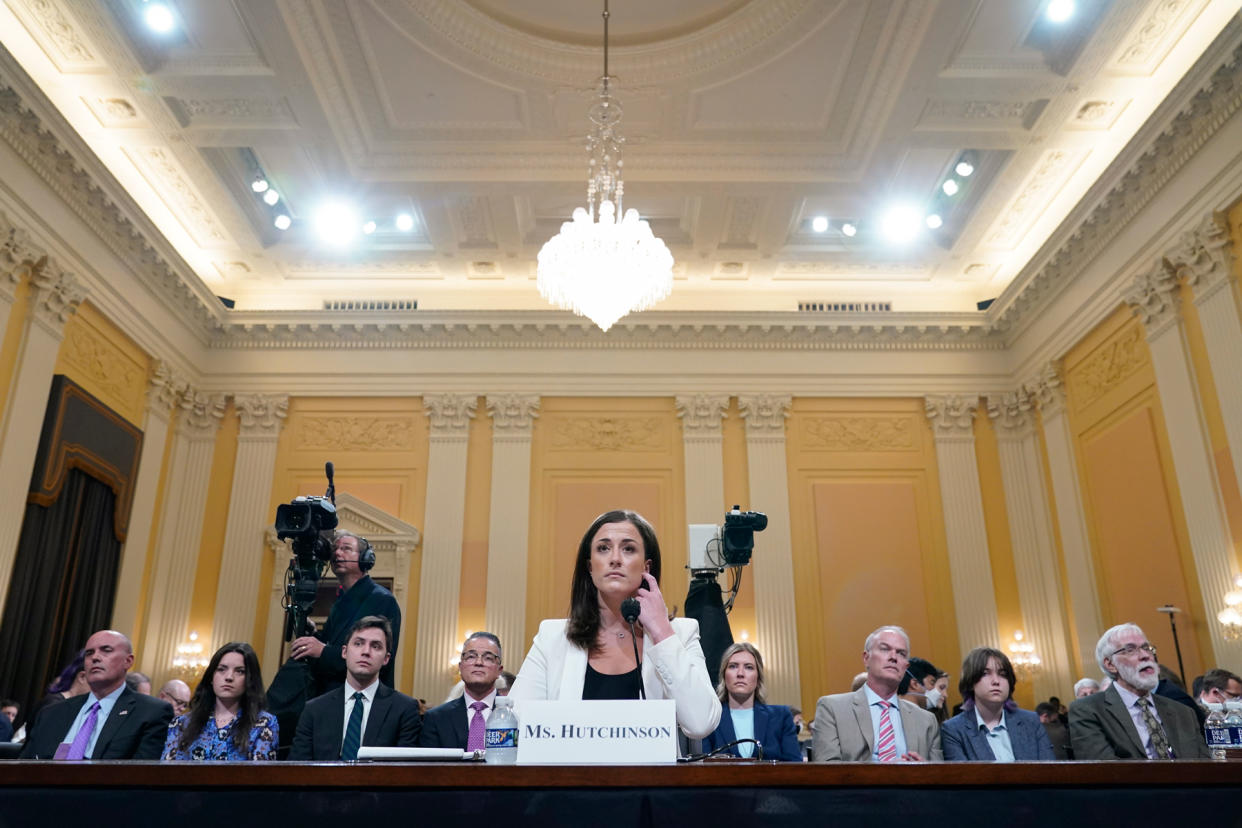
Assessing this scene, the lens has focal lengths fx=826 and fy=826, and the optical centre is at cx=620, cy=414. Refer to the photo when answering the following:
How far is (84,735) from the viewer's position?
12.4ft

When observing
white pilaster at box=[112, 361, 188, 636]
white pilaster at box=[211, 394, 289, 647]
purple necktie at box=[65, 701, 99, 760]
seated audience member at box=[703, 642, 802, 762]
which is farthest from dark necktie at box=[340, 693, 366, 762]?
white pilaster at box=[211, 394, 289, 647]

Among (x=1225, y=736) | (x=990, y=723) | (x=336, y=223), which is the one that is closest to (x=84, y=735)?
(x=990, y=723)

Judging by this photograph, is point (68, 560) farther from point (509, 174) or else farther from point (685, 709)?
point (685, 709)

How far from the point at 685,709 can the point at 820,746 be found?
217 cm

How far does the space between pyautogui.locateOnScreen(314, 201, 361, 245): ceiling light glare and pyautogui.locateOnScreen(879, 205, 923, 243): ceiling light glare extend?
7.00 m

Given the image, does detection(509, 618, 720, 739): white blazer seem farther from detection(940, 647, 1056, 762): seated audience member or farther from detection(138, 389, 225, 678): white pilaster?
detection(138, 389, 225, 678): white pilaster

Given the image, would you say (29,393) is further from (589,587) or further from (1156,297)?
(1156,297)

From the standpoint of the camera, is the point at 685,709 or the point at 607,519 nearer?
the point at 685,709

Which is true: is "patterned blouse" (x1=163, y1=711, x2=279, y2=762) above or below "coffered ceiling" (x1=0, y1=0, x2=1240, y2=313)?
below

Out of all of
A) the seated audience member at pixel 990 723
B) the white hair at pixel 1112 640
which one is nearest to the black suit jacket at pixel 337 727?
the seated audience member at pixel 990 723

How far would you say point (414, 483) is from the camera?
1158 cm

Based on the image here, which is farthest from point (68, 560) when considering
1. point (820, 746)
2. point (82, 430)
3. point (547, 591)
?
point (820, 746)

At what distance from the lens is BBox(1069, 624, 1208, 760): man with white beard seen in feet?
12.3

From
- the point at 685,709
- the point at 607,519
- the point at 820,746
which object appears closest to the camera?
the point at 685,709
